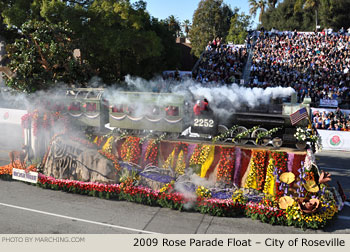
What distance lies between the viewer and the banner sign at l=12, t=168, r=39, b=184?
622 inches

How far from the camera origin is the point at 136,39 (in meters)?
35.2

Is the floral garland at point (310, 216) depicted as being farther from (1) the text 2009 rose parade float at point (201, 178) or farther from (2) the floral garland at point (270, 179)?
(2) the floral garland at point (270, 179)

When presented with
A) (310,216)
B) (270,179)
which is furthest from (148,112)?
(310,216)

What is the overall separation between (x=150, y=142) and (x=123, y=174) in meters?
1.99

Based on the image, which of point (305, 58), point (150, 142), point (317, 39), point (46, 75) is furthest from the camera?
point (317, 39)

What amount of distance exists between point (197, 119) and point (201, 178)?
9.49 ft

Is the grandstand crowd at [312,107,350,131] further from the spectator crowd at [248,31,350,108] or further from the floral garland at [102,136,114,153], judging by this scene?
the floral garland at [102,136,114,153]

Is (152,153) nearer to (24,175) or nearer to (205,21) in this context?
(24,175)

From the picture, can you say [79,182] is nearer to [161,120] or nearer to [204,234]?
[161,120]

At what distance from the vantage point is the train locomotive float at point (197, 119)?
1611 cm

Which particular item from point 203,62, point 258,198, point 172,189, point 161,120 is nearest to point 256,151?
point 258,198

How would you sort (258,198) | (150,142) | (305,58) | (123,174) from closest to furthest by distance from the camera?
1. (258,198)
2. (123,174)
3. (150,142)
4. (305,58)

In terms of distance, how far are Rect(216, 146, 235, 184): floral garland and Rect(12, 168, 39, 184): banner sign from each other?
8.09 meters

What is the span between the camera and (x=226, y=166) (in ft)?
47.5
